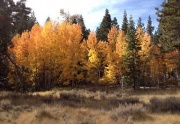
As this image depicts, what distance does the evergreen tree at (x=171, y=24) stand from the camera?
3122 cm

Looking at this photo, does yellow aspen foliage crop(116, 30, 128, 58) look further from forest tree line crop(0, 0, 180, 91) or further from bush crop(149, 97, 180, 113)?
bush crop(149, 97, 180, 113)

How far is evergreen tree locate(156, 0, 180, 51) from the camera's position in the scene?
31219 millimetres

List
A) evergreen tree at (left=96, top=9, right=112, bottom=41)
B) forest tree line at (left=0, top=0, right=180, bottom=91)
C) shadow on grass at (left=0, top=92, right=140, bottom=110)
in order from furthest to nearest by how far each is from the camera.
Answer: evergreen tree at (left=96, top=9, right=112, bottom=41) < forest tree line at (left=0, top=0, right=180, bottom=91) < shadow on grass at (left=0, top=92, right=140, bottom=110)

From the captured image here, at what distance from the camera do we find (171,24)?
3136 cm

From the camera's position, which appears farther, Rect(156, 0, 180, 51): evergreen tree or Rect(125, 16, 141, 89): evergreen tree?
Rect(125, 16, 141, 89): evergreen tree

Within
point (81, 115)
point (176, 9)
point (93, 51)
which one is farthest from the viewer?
point (93, 51)

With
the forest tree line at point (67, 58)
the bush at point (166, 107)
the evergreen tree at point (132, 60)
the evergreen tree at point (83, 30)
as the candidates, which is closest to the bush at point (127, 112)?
the bush at point (166, 107)

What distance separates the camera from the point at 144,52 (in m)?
52.6

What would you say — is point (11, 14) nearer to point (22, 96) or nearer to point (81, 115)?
point (22, 96)

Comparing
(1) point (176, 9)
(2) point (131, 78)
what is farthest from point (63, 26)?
(1) point (176, 9)

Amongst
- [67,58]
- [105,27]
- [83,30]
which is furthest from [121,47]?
[83,30]

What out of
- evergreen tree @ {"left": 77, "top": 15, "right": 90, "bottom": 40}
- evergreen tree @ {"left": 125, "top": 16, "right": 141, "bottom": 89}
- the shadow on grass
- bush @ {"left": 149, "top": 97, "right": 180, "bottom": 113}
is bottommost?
bush @ {"left": 149, "top": 97, "right": 180, "bottom": 113}

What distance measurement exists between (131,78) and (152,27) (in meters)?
82.9

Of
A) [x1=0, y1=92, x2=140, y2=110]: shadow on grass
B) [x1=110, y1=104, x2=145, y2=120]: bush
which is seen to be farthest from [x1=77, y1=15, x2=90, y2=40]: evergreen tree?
[x1=110, y1=104, x2=145, y2=120]: bush
